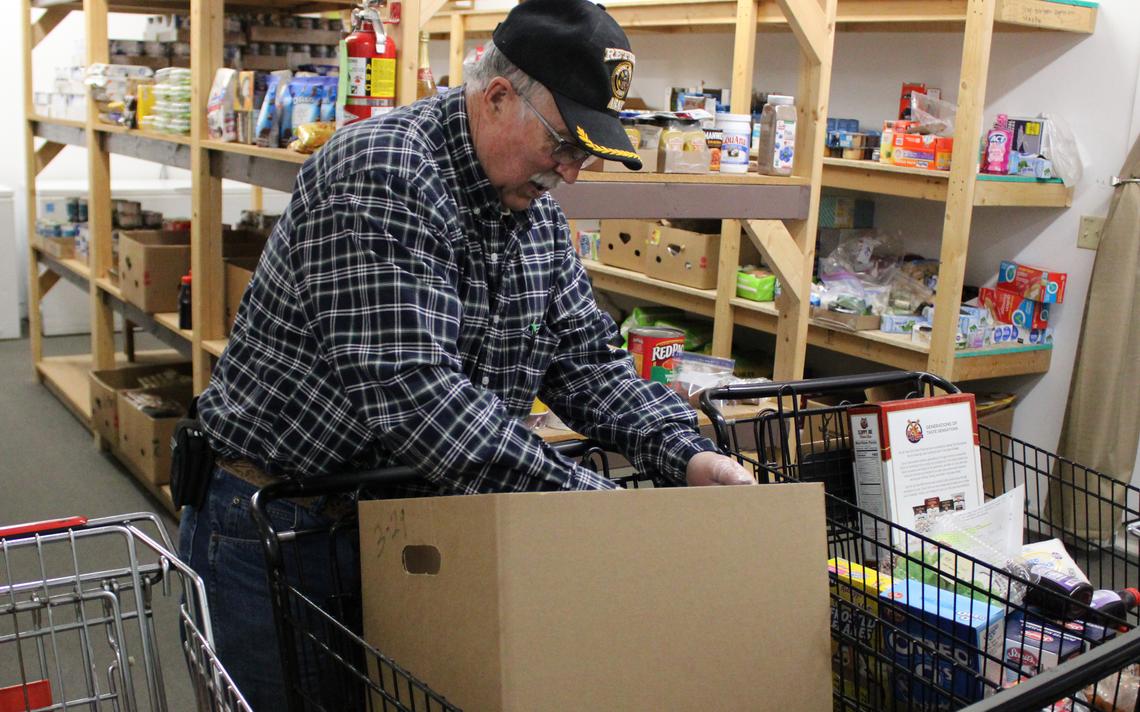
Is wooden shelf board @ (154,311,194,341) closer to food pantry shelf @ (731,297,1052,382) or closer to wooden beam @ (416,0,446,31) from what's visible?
wooden beam @ (416,0,446,31)

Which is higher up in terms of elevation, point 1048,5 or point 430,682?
point 1048,5

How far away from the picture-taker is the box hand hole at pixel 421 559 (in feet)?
4.08

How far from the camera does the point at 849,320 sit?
432 cm

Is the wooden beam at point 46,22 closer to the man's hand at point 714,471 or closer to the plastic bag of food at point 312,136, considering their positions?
the plastic bag of food at point 312,136

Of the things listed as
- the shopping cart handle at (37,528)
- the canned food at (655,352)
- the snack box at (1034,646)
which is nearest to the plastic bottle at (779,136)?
the canned food at (655,352)

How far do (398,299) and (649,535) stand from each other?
16.8 inches

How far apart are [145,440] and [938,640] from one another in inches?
138

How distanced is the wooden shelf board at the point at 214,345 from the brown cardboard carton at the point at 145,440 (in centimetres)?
47

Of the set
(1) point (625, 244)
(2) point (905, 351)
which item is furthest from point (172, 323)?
(2) point (905, 351)

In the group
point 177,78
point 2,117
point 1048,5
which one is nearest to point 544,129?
point 177,78

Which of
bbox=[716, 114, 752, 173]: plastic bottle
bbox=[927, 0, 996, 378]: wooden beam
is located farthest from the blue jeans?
bbox=[927, 0, 996, 378]: wooden beam

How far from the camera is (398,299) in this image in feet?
4.47

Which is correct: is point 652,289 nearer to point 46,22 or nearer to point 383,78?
point 383,78

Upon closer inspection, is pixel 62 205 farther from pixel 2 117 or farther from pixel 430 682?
pixel 430 682
